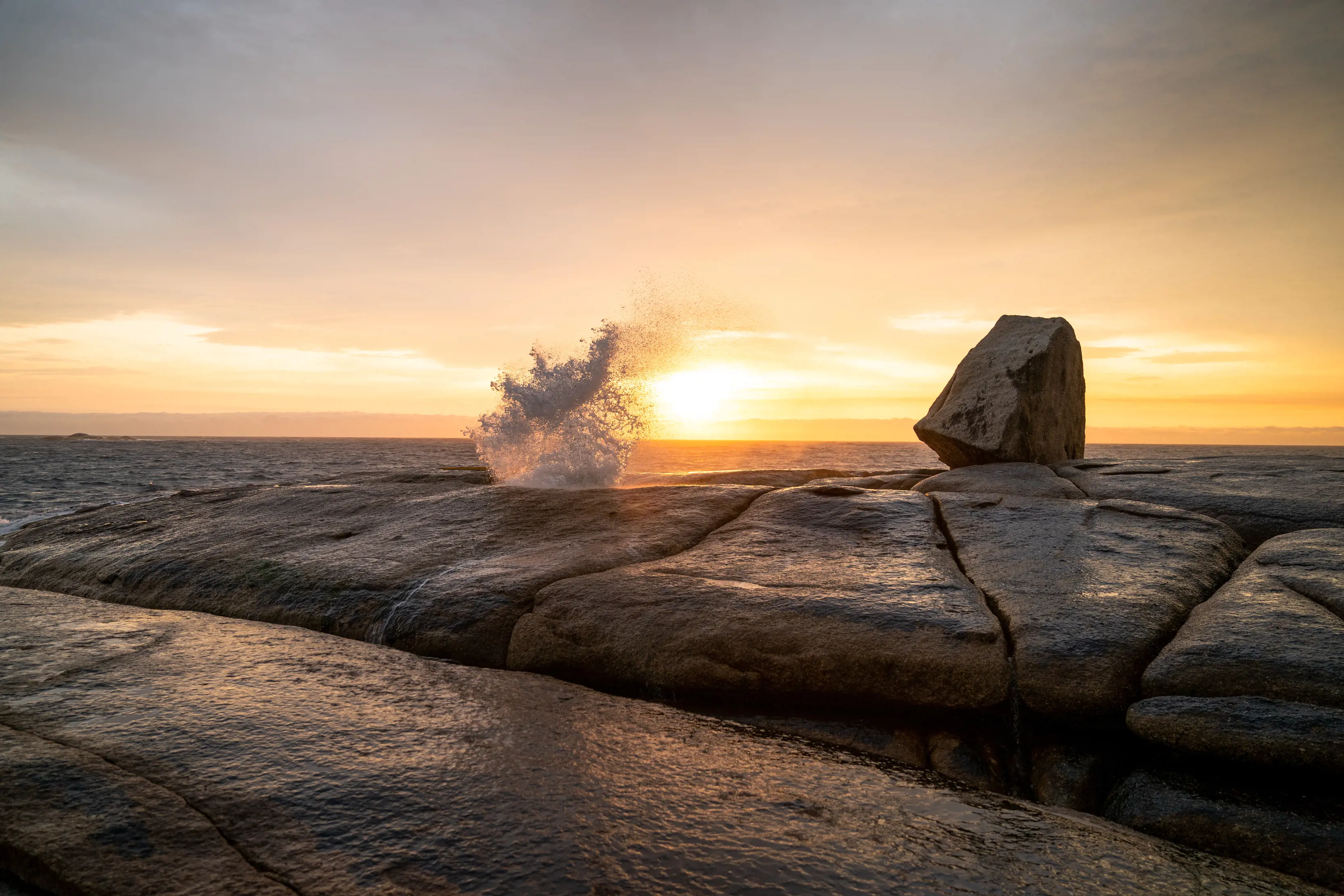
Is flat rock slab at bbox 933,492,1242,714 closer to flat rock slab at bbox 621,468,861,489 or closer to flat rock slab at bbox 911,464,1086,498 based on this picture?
flat rock slab at bbox 911,464,1086,498

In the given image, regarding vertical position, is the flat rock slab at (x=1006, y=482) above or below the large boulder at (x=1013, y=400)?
below

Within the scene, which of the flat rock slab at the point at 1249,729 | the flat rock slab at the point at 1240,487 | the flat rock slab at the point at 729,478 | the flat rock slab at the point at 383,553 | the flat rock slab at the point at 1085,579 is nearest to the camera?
the flat rock slab at the point at 1249,729

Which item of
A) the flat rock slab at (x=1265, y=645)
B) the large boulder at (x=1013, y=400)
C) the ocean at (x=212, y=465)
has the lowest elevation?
the ocean at (x=212, y=465)

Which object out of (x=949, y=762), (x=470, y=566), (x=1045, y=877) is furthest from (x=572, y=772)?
(x=470, y=566)

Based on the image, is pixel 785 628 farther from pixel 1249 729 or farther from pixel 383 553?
pixel 383 553

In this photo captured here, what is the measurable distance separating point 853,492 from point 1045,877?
4267 millimetres

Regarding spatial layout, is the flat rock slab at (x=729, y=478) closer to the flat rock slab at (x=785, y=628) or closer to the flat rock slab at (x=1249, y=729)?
the flat rock slab at (x=785, y=628)

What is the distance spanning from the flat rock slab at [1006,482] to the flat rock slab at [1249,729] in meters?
3.44

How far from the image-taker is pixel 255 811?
7.45 feet

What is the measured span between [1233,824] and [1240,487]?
4.59m

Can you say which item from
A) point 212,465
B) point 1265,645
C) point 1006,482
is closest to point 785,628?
point 1265,645

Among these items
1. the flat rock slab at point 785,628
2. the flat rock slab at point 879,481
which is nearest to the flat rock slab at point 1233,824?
the flat rock slab at point 785,628

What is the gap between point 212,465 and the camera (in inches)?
1523

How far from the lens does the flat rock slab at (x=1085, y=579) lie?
346 cm
